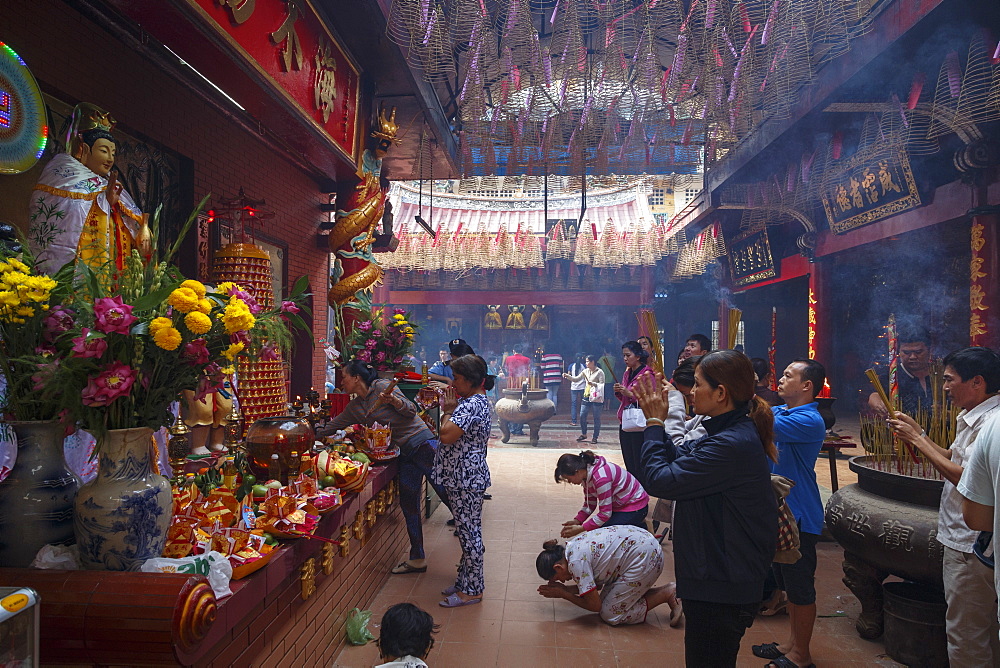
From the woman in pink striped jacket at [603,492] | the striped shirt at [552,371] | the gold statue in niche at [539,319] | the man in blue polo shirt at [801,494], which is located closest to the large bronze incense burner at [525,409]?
the striped shirt at [552,371]

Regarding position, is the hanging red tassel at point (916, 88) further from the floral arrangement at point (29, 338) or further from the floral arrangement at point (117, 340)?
the floral arrangement at point (29, 338)

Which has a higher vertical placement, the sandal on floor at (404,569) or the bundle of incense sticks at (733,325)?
the bundle of incense sticks at (733,325)

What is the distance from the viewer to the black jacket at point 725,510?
6.43ft

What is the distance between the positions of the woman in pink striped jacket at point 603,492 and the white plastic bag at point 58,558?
253 cm

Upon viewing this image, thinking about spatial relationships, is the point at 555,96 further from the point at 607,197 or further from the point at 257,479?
the point at 607,197

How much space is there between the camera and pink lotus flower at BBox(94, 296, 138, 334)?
1.59 meters

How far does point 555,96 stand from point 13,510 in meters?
5.46

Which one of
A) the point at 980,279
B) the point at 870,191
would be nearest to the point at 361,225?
the point at 870,191

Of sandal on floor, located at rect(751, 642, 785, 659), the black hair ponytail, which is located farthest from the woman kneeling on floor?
→ sandal on floor, located at rect(751, 642, 785, 659)

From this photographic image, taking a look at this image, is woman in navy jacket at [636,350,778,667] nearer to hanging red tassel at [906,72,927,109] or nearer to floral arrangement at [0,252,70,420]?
floral arrangement at [0,252,70,420]

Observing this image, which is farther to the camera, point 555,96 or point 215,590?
point 555,96

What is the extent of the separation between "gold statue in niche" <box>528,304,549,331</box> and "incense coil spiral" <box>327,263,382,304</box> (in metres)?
10.5

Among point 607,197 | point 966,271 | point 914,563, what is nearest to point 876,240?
point 966,271

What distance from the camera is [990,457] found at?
1.82 meters
